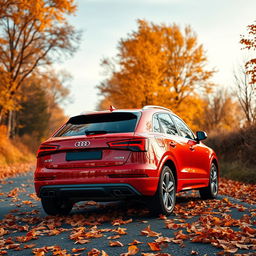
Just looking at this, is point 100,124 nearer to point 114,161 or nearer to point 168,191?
point 114,161

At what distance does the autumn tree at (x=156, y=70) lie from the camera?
29953mm

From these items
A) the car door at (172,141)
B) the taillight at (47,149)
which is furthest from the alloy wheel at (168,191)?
the taillight at (47,149)

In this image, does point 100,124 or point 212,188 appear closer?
point 100,124

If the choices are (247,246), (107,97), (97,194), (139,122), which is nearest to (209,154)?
(139,122)

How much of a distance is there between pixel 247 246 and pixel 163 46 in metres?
31.0

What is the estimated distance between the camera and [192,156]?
8.25 m

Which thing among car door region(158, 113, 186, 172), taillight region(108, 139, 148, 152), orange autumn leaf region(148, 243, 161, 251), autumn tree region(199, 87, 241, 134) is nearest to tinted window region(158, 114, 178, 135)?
car door region(158, 113, 186, 172)

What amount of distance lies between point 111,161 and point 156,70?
79.7 feet

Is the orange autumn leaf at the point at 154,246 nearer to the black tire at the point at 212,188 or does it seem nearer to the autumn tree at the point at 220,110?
the black tire at the point at 212,188

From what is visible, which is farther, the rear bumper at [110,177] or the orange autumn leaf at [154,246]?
the rear bumper at [110,177]

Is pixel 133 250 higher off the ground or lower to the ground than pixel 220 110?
lower

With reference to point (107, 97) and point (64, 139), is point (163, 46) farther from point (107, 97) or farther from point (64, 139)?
point (64, 139)

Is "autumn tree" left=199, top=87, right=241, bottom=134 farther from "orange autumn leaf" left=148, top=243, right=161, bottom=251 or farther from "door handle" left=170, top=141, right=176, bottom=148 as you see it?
"orange autumn leaf" left=148, top=243, right=161, bottom=251

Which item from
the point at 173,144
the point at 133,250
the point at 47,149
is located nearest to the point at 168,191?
the point at 173,144
